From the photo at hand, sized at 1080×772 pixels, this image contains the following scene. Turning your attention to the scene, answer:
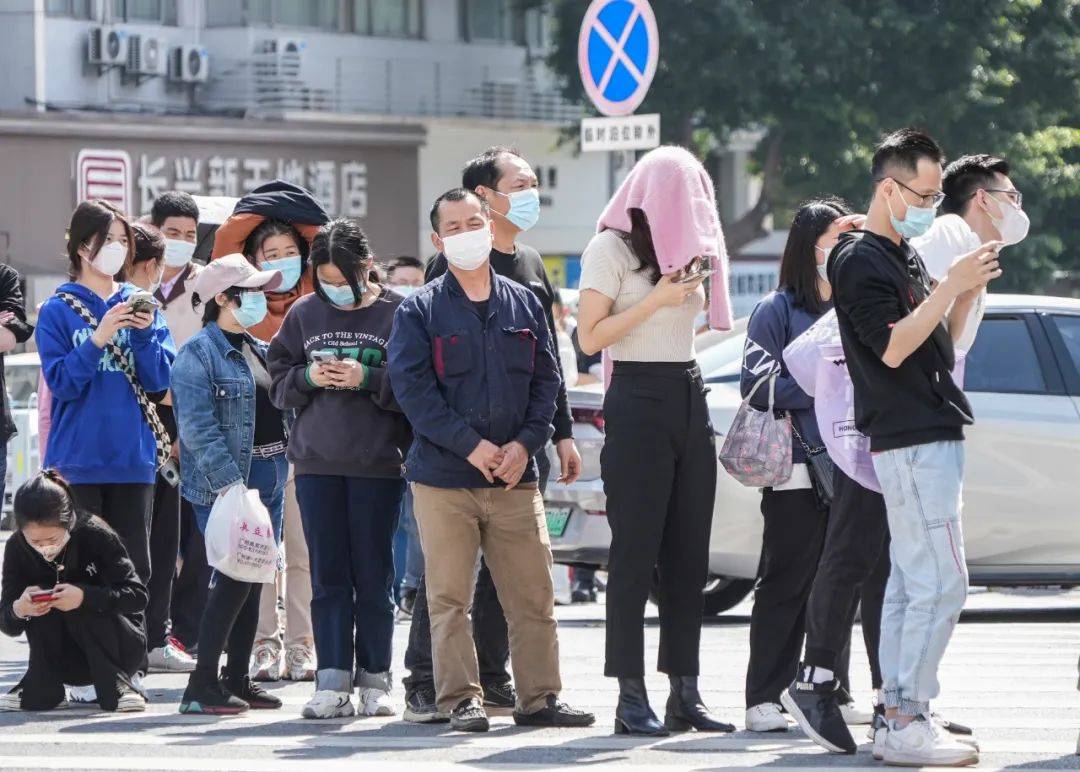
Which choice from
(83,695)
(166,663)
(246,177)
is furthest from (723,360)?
(246,177)

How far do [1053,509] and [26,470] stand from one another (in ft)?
31.8

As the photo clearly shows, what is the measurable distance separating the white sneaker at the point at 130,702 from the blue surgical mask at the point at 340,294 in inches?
66.8

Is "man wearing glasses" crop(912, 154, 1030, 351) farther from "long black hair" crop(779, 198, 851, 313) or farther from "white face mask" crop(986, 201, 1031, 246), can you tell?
"long black hair" crop(779, 198, 851, 313)

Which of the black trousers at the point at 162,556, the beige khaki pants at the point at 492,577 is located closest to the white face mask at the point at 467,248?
the beige khaki pants at the point at 492,577

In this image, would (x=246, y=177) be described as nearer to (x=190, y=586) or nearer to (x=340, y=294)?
(x=190, y=586)

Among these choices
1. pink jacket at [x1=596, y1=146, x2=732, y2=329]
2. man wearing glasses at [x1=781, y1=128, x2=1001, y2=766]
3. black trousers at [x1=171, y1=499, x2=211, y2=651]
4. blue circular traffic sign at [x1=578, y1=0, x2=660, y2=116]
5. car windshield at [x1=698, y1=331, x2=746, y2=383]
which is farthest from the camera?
blue circular traffic sign at [x1=578, y1=0, x2=660, y2=116]

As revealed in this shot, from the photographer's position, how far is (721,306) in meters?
7.68

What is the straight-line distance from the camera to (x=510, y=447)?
24.5 ft

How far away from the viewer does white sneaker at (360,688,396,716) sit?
26.5 ft

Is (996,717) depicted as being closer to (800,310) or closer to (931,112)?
(800,310)

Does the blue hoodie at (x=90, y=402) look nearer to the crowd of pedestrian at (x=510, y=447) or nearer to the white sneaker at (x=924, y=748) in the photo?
the crowd of pedestrian at (x=510, y=447)

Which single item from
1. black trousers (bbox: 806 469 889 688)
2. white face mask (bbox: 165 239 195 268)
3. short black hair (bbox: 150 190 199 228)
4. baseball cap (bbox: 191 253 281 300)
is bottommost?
black trousers (bbox: 806 469 889 688)

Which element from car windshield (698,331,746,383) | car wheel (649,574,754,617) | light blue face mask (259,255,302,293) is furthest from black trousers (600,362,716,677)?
car wheel (649,574,754,617)

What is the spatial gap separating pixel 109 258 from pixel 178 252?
4.17 ft
